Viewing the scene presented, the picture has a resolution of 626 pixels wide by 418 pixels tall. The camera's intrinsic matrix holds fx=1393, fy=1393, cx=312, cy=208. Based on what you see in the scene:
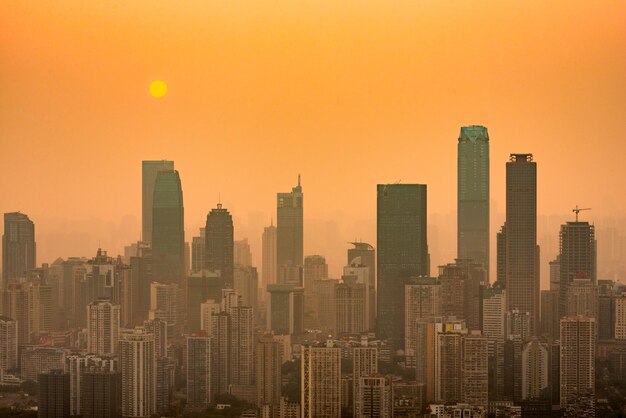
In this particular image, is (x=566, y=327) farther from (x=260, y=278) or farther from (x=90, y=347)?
(x=90, y=347)

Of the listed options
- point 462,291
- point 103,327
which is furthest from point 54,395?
point 462,291

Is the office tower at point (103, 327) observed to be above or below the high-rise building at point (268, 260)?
below

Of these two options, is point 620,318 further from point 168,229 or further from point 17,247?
point 17,247

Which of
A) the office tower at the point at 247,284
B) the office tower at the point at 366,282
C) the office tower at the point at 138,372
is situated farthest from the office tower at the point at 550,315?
the office tower at the point at 138,372

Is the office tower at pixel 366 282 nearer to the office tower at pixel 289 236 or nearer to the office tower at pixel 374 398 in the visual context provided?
the office tower at pixel 289 236

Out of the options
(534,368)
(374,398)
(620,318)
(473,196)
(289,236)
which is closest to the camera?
(374,398)

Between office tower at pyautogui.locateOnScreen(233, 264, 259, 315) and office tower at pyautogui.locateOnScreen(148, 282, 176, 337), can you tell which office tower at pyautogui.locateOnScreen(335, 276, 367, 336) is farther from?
office tower at pyautogui.locateOnScreen(148, 282, 176, 337)

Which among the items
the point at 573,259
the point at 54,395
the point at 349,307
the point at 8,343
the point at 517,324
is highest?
the point at 573,259

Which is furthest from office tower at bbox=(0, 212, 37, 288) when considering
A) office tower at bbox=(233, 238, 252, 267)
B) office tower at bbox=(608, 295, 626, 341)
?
office tower at bbox=(608, 295, 626, 341)
